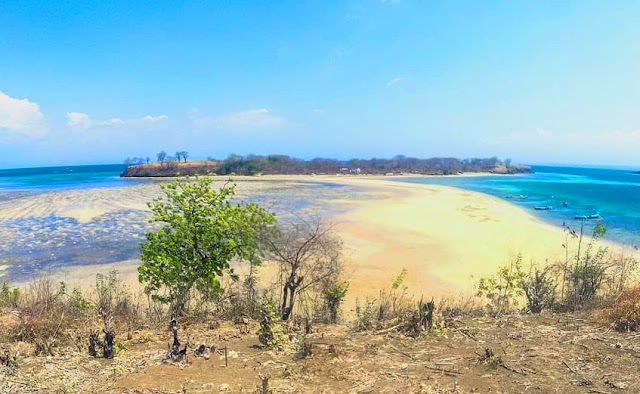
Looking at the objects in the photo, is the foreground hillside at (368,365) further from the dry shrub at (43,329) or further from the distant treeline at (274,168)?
the distant treeline at (274,168)

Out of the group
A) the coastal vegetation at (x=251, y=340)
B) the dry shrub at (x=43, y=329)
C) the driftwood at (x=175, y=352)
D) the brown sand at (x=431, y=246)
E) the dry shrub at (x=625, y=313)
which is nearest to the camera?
the coastal vegetation at (x=251, y=340)

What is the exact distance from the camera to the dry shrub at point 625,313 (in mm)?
8461

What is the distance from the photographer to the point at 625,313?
8664mm

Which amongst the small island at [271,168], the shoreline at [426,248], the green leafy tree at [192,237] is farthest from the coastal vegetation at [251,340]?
the small island at [271,168]

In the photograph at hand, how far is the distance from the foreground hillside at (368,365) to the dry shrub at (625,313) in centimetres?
35

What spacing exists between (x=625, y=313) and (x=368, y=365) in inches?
225

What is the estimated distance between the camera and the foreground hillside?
21.1 ft

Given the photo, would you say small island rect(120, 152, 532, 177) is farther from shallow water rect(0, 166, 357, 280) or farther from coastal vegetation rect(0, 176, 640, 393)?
coastal vegetation rect(0, 176, 640, 393)

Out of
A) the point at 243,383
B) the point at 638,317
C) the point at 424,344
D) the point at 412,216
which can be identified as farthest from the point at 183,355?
the point at 412,216

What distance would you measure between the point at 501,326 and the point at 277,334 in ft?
16.5

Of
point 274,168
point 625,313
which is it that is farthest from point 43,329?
point 274,168

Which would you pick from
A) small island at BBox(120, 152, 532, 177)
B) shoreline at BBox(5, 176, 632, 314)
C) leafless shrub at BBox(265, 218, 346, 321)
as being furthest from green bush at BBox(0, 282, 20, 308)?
small island at BBox(120, 152, 532, 177)

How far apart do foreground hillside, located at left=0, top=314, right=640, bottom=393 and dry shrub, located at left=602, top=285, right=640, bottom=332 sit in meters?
0.35

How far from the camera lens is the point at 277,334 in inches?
323
